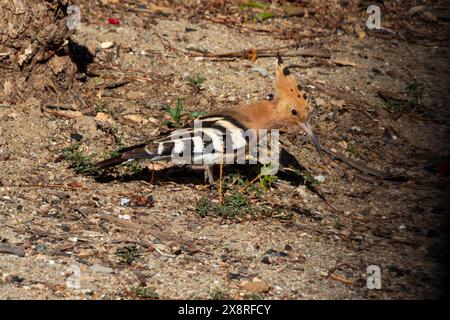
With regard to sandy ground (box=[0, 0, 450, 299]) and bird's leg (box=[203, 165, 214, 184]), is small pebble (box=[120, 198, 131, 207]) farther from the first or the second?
bird's leg (box=[203, 165, 214, 184])

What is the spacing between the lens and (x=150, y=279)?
4.18m

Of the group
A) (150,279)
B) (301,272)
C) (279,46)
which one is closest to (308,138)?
(279,46)

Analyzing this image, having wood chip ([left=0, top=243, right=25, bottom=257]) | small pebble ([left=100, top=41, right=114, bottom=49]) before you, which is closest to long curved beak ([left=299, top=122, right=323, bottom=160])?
small pebble ([left=100, top=41, right=114, bottom=49])

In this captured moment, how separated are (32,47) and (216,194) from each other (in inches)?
62.2

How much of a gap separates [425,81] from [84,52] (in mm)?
2774

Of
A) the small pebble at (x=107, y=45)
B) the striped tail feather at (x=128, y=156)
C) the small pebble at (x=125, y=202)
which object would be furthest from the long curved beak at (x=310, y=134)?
the small pebble at (x=107, y=45)

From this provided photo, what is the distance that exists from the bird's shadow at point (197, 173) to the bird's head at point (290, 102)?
262 millimetres

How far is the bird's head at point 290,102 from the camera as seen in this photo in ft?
17.7

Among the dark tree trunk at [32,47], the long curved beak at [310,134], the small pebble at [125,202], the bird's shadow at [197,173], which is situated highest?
the dark tree trunk at [32,47]

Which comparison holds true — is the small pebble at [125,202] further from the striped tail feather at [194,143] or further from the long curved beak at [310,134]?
the long curved beak at [310,134]

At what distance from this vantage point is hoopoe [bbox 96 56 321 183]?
4.96 m

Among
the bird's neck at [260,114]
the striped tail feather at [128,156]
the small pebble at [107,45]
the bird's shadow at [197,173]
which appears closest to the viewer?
the striped tail feather at [128,156]
